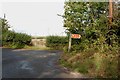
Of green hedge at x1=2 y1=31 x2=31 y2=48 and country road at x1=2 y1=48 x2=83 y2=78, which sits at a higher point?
green hedge at x1=2 y1=31 x2=31 y2=48

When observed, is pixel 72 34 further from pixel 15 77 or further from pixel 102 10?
pixel 15 77

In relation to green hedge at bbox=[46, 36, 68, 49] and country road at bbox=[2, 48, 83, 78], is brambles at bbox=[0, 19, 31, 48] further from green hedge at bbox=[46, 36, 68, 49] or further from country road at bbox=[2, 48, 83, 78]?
country road at bbox=[2, 48, 83, 78]

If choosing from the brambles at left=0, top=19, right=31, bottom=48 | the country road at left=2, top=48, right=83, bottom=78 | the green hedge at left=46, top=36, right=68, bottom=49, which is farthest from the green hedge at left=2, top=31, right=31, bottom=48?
the country road at left=2, top=48, right=83, bottom=78

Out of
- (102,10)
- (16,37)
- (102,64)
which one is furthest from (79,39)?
(16,37)

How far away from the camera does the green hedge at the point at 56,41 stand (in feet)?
166

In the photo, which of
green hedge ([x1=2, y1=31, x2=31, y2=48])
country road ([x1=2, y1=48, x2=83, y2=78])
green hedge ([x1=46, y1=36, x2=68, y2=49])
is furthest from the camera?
green hedge ([x1=46, y1=36, x2=68, y2=49])

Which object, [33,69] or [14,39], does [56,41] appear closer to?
[14,39]

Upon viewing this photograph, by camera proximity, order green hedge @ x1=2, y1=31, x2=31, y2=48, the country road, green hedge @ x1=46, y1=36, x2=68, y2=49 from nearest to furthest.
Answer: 1. the country road
2. green hedge @ x1=2, y1=31, x2=31, y2=48
3. green hedge @ x1=46, y1=36, x2=68, y2=49

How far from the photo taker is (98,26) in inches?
959

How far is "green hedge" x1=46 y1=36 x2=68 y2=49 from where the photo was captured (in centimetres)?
5072

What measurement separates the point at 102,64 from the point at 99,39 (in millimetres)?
5909

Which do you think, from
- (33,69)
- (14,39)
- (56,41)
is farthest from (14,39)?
(33,69)

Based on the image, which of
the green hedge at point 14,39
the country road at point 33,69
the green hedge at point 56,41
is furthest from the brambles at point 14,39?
the country road at point 33,69

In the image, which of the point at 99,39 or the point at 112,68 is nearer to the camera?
the point at 112,68
